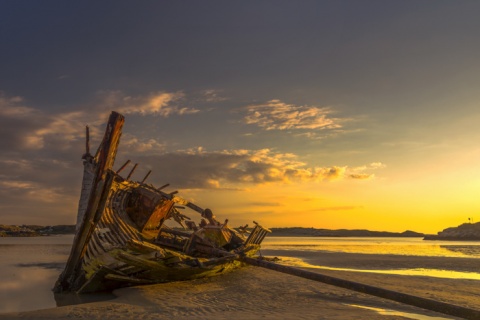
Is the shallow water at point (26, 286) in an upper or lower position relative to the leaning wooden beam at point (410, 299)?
→ lower

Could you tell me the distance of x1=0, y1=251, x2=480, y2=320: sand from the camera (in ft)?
31.3

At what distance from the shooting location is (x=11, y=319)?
8.88 metres

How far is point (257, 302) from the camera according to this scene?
11.5 metres

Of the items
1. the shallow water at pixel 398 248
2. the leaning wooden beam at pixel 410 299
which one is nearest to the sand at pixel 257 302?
the leaning wooden beam at pixel 410 299

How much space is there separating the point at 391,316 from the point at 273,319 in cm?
293

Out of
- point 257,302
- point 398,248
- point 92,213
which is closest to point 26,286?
point 92,213

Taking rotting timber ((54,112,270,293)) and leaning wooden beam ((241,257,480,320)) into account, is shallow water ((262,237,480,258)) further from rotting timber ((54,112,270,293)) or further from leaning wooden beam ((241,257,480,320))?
leaning wooden beam ((241,257,480,320))

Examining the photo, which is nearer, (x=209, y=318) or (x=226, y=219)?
(x=209, y=318)

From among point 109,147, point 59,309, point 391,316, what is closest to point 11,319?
point 59,309

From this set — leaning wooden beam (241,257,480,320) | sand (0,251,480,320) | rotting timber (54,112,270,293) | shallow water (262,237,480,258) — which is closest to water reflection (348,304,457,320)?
sand (0,251,480,320)

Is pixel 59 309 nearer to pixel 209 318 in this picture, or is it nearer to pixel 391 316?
pixel 209 318

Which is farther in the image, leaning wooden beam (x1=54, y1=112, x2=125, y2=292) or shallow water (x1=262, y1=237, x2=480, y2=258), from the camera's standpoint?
shallow water (x1=262, y1=237, x2=480, y2=258)

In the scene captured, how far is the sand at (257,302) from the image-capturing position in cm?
954

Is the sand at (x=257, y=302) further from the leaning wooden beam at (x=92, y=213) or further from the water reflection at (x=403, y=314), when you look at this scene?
the leaning wooden beam at (x=92, y=213)
